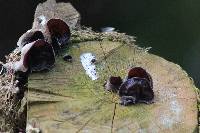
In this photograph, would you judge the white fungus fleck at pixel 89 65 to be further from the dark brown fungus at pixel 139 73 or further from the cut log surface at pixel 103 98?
the dark brown fungus at pixel 139 73

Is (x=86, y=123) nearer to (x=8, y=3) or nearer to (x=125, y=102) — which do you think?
(x=125, y=102)

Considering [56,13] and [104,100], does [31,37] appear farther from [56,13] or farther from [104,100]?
[56,13]

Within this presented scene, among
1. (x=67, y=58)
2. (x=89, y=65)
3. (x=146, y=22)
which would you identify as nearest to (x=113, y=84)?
(x=89, y=65)

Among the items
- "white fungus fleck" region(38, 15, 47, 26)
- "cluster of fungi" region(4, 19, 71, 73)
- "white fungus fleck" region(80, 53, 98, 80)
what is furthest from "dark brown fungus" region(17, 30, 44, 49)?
"white fungus fleck" region(38, 15, 47, 26)

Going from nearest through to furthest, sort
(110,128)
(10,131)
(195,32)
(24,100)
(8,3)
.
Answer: (110,128) → (24,100) → (10,131) → (8,3) → (195,32)

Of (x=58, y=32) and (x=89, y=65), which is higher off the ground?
(x=58, y=32)

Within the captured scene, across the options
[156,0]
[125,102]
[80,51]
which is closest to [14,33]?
[156,0]

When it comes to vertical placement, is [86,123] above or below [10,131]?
above
